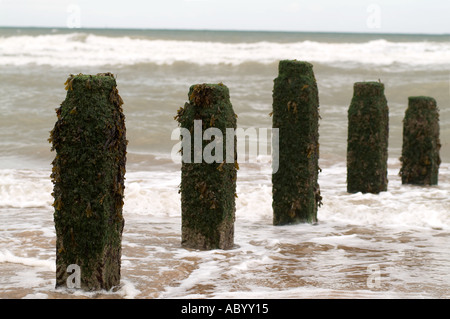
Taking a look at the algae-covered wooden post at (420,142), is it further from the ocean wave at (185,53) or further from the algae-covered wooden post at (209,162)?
the ocean wave at (185,53)

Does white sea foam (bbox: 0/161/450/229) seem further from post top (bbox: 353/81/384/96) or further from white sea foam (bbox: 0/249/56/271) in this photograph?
white sea foam (bbox: 0/249/56/271)

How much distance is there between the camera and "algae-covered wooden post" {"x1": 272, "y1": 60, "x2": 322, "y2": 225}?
8594 millimetres

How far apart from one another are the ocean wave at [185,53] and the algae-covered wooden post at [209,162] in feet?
103

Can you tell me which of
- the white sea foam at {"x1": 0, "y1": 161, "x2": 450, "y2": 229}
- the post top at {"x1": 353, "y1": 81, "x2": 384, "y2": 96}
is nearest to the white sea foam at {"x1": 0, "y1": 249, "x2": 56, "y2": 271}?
the white sea foam at {"x1": 0, "y1": 161, "x2": 450, "y2": 229}

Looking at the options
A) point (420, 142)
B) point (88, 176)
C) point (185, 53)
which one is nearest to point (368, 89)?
point (420, 142)

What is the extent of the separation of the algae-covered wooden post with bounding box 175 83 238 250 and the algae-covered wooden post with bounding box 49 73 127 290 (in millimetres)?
1625

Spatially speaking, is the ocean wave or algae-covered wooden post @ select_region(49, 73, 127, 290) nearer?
algae-covered wooden post @ select_region(49, 73, 127, 290)

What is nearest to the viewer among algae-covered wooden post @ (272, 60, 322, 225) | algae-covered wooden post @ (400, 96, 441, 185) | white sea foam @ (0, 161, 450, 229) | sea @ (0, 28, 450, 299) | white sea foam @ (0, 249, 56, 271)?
sea @ (0, 28, 450, 299)

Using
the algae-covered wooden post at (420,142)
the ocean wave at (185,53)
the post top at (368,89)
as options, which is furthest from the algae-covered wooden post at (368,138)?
the ocean wave at (185,53)

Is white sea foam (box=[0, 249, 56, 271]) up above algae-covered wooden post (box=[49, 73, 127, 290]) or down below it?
below

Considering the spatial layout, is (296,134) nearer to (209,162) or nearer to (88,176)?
(209,162)

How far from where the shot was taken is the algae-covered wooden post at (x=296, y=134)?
8.59 m
